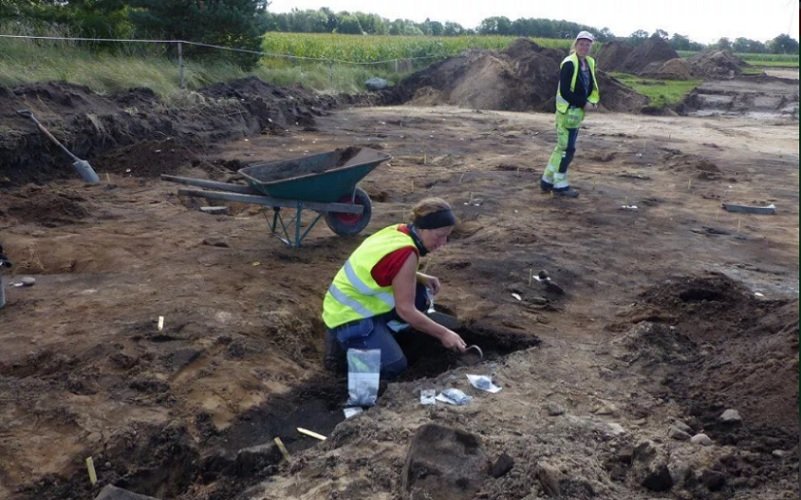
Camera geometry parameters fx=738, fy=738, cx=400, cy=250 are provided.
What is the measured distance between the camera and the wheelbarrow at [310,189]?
6930 millimetres

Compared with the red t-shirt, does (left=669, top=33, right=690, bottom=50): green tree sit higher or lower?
higher

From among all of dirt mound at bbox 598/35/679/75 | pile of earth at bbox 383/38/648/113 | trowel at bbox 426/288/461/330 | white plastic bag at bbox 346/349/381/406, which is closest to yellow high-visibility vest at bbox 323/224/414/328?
white plastic bag at bbox 346/349/381/406

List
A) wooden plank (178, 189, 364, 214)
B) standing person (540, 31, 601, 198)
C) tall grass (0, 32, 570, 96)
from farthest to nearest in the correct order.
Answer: tall grass (0, 32, 570, 96) → standing person (540, 31, 601, 198) → wooden plank (178, 189, 364, 214)

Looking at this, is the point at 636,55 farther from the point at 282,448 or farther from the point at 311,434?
the point at 282,448

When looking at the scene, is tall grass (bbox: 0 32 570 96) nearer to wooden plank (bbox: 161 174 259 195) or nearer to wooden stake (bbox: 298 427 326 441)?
wooden plank (bbox: 161 174 259 195)

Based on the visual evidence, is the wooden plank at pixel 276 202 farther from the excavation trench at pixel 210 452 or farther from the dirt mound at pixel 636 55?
the dirt mound at pixel 636 55

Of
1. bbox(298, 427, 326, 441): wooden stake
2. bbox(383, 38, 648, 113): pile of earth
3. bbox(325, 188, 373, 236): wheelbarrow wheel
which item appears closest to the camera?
bbox(298, 427, 326, 441): wooden stake

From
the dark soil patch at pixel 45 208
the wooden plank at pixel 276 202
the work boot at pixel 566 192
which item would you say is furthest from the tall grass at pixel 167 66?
the work boot at pixel 566 192

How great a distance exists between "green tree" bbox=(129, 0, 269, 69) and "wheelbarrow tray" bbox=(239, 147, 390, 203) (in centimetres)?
1280

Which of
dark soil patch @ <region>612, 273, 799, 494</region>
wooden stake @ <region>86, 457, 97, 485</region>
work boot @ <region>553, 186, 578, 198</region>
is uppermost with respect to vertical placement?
work boot @ <region>553, 186, 578, 198</region>

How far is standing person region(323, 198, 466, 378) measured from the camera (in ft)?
14.1

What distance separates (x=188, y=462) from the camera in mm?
3746

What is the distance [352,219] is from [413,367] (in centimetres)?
307

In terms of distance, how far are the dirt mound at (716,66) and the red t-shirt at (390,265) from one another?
131 ft
